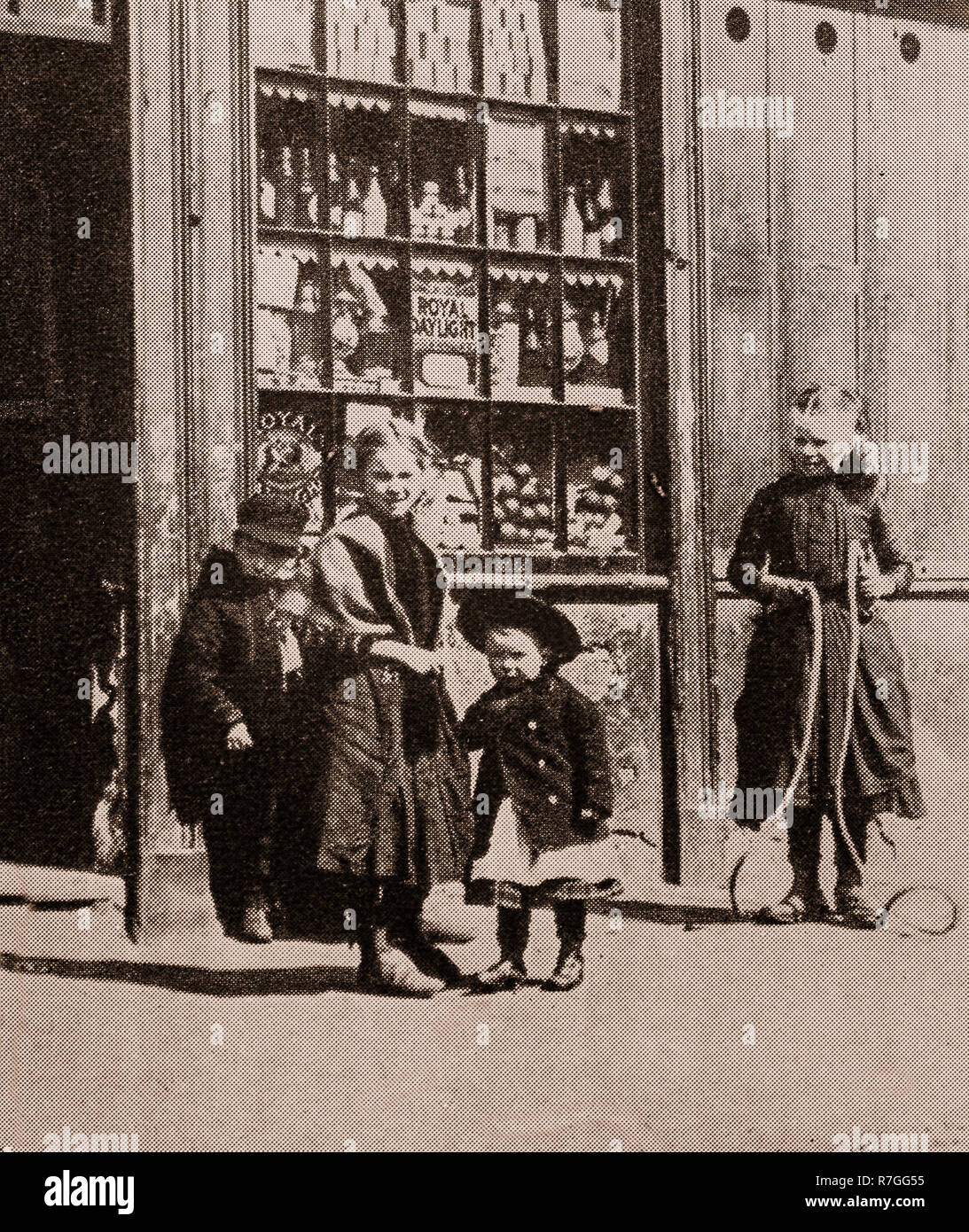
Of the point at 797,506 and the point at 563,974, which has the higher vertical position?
the point at 797,506

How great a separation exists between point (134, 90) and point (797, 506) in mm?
1509

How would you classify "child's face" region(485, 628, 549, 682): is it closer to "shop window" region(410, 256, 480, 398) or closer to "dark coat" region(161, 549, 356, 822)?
"dark coat" region(161, 549, 356, 822)

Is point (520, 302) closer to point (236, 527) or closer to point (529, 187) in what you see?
point (529, 187)

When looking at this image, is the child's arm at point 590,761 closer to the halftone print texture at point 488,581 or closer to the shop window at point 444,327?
the halftone print texture at point 488,581

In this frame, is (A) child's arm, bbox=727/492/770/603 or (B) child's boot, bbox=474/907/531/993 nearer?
(B) child's boot, bbox=474/907/531/993

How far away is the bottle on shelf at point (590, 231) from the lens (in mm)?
2453

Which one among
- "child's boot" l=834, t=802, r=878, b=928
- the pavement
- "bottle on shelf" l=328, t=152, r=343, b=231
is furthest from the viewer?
"child's boot" l=834, t=802, r=878, b=928

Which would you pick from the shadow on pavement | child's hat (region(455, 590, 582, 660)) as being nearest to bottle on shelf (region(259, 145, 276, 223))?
child's hat (region(455, 590, 582, 660))

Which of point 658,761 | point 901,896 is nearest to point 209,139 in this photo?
point 658,761

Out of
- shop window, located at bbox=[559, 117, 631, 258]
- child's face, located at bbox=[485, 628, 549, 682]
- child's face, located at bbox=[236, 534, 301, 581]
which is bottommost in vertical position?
child's face, located at bbox=[485, 628, 549, 682]

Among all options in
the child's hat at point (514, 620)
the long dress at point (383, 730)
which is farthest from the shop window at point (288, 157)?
the child's hat at point (514, 620)

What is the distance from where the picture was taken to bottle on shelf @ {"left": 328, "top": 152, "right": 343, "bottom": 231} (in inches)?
88.0

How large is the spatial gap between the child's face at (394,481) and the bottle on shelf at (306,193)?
0.46 m
